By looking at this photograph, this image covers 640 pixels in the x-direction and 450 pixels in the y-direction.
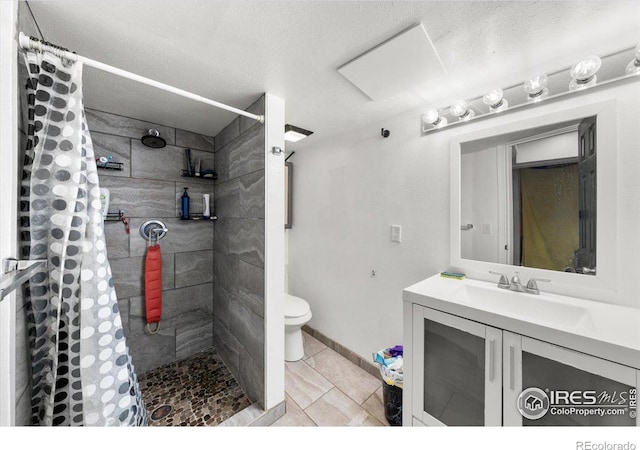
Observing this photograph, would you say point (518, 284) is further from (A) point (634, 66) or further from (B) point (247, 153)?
(B) point (247, 153)

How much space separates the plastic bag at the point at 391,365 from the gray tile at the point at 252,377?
2.49 feet

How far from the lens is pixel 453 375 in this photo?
1.09m

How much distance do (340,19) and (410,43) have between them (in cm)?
33

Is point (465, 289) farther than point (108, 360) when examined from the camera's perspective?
Yes

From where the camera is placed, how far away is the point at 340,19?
88cm

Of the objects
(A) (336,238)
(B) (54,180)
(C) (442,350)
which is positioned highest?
(B) (54,180)

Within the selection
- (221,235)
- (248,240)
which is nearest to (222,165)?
(221,235)

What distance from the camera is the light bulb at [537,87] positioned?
1111mm

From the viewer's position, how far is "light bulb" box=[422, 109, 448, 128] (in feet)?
4.76

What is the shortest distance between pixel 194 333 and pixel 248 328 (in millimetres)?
830

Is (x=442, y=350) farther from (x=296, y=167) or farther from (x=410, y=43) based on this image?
(x=296, y=167)

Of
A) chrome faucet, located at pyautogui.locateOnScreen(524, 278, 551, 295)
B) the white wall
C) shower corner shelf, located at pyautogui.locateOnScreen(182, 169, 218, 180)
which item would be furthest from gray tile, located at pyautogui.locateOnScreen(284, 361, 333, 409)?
shower corner shelf, located at pyautogui.locateOnScreen(182, 169, 218, 180)

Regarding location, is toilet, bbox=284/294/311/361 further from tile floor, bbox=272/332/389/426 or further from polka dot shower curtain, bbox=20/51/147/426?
polka dot shower curtain, bbox=20/51/147/426
